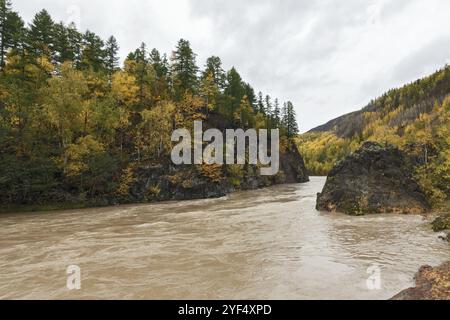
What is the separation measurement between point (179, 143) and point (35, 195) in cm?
2051

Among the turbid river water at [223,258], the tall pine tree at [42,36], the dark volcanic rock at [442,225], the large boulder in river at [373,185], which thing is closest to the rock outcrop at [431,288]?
the turbid river water at [223,258]

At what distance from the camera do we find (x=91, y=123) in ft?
126

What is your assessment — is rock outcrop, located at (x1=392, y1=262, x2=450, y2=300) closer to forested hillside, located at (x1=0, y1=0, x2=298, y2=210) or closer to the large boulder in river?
the large boulder in river

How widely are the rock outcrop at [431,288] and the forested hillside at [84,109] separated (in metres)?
32.2

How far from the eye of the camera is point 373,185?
25.4 m

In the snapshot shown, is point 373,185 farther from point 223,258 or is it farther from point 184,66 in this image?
point 184,66

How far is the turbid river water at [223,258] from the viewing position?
898 centimetres

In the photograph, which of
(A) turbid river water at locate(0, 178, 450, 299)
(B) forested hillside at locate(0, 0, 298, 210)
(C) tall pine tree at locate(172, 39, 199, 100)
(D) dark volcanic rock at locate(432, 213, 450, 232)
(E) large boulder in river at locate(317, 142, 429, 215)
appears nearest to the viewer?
(A) turbid river water at locate(0, 178, 450, 299)

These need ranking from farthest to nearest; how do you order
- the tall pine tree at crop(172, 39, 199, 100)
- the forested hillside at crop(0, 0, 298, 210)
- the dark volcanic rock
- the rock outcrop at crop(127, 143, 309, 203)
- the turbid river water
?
the tall pine tree at crop(172, 39, 199, 100)
the rock outcrop at crop(127, 143, 309, 203)
the forested hillside at crop(0, 0, 298, 210)
the dark volcanic rock
the turbid river water

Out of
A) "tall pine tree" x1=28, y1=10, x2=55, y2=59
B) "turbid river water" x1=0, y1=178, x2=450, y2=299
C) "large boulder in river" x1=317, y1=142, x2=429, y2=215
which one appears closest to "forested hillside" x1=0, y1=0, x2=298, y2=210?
"tall pine tree" x1=28, y1=10, x2=55, y2=59

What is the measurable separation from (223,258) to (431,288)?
23.6 feet

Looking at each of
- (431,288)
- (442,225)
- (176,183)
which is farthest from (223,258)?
(176,183)

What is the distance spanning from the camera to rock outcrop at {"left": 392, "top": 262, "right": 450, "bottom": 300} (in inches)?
276

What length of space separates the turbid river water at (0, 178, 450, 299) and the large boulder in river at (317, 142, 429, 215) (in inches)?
82.5
